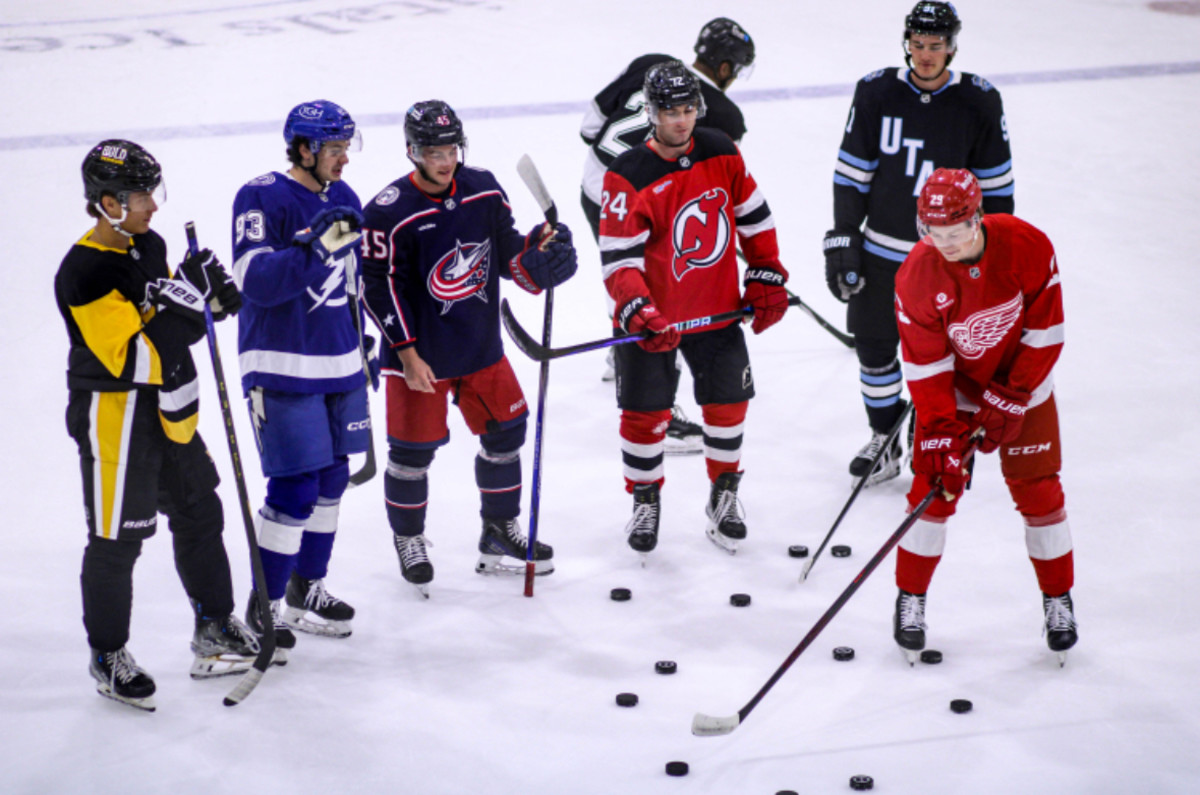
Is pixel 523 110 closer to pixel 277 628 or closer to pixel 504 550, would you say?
pixel 504 550

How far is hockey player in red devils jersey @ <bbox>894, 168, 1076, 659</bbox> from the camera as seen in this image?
2434 millimetres

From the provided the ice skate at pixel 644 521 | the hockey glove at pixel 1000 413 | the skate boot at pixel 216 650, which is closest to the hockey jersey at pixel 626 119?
the ice skate at pixel 644 521

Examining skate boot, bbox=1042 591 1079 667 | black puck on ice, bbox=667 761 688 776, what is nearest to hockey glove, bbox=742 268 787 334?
skate boot, bbox=1042 591 1079 667

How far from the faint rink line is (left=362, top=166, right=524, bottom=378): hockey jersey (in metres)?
4.06

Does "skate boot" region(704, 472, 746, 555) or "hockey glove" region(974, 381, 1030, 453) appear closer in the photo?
"hockey glove" region(974, 381, 1030, 453)

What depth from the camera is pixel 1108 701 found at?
2.48m

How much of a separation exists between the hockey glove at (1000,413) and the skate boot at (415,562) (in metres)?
1.39

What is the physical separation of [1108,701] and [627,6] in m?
7.97

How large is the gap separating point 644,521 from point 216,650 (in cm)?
112

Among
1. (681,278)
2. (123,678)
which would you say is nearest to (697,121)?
(681,278)

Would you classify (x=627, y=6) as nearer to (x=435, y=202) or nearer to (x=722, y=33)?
(x=722, y=33)

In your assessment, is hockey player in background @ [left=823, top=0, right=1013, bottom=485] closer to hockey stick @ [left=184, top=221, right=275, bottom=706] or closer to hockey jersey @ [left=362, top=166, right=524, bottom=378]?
hockey jersey @ [left=362, top=166, right=524, bottom=378]

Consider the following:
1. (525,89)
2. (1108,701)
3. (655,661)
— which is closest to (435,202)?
(655,661)

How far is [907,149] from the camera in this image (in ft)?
10.9
